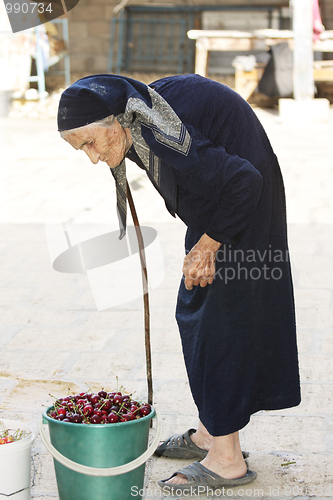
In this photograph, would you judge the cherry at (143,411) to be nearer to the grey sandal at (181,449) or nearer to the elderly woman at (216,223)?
the elderly woman at (216,223)

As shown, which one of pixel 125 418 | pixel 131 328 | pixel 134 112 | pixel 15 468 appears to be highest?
pixel 134 112

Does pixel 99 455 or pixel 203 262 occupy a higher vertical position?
pixel 203 262

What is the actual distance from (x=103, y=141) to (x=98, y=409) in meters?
0.80

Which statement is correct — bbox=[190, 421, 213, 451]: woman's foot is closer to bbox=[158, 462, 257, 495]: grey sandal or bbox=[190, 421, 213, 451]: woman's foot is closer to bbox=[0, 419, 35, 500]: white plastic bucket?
bbox=[158, 462, 257, 495]: grey sandal

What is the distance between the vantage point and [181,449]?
7.39 ft

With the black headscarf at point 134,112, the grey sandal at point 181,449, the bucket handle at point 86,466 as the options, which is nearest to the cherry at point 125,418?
the bucket handle at point 86,466

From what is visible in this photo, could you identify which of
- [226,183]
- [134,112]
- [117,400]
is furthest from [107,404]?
[134,112]

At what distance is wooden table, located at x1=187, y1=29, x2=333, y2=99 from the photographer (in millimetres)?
9695

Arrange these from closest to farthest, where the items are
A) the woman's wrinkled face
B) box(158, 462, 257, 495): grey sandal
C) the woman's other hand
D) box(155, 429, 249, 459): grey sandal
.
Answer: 1. the woman's wrinkled face
2. the woman's other hand
3. box(158, 462, 257, 495): grey sandal
4. box(155, 429, 249, 459): grey sandal

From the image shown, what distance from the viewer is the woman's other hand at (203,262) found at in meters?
1.86

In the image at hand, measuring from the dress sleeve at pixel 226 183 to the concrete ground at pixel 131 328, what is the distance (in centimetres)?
64

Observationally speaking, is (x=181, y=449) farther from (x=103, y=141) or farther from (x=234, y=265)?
(x=103, y=141)

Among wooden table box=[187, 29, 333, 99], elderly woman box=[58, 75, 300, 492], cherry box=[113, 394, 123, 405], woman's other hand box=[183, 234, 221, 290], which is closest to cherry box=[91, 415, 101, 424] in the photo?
cherry box=[113, 394, 123, 405]

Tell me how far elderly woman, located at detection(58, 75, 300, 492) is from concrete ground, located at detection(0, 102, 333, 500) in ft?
0.99
